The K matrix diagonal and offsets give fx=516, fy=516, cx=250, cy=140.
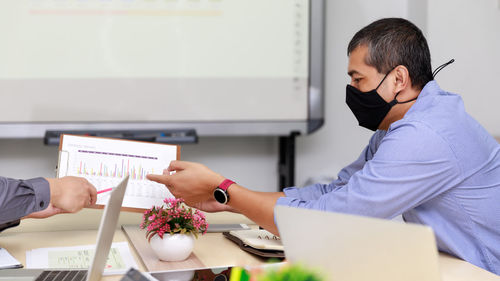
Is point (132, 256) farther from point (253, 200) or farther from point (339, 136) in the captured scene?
point (339, 136)

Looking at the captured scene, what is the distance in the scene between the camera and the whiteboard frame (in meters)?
2.58

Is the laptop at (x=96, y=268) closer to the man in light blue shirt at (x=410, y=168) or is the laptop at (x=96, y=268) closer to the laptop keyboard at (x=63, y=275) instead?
the laptop keyboard at (x=63, y=275)

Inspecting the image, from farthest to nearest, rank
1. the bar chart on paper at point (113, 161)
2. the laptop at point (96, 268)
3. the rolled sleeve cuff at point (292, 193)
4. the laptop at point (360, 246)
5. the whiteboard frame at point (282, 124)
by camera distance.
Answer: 1. the whiteboard frame at point (282, 124)
2. the rolled sleeve cuff at point (292, 193)
3. the bar chart on paper at point (113, 161)
4. the laptop at point (96, 268)
5. the laptop at point (360, 246)

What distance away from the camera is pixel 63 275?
3.46ft

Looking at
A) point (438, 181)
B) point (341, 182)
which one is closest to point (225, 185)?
point (341, 182)

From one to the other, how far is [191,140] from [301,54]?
72 cm

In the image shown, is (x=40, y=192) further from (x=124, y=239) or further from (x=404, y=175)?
(x=404, y=175)

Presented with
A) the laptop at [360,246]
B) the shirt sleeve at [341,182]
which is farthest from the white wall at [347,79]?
the laptop at [360,246]

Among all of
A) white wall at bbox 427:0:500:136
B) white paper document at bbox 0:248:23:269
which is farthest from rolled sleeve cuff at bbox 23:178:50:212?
white wall at bbox 427:0:500:136

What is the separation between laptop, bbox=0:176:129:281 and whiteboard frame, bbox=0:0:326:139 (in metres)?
1.50

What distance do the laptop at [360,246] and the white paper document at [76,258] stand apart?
20.2 inches

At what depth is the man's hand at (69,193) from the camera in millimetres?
1198

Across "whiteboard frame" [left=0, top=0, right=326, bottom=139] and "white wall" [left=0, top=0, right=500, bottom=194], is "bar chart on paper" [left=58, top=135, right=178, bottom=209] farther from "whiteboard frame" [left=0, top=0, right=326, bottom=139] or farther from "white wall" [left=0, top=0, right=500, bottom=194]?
"white wall" [left=0, top=0, right=500, bottom=194]

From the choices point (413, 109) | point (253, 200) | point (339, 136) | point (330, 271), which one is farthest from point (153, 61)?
point (330, 271)
